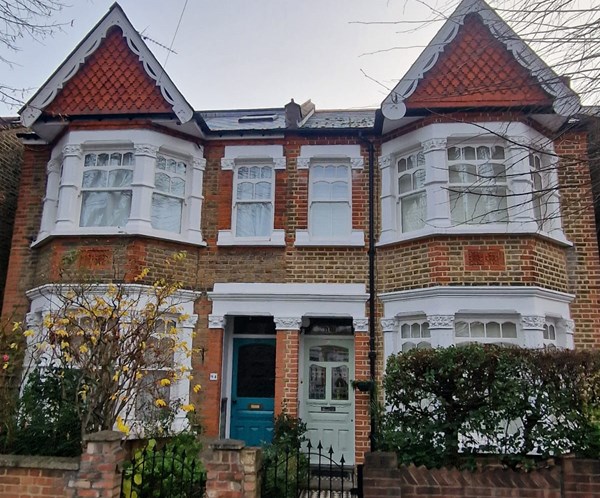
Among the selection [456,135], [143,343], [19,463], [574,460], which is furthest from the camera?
[456,135]

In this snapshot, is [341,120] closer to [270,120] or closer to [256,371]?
[270,120]

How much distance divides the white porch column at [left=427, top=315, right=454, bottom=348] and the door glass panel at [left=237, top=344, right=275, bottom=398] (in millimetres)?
3249

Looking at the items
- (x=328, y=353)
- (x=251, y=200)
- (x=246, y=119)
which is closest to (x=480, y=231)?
(x=328, y=353)

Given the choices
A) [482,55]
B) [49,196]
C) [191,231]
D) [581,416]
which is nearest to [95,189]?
[49,196]

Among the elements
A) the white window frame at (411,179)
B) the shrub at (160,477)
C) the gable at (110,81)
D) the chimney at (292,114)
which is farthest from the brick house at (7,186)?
the white window frame at (411,179)

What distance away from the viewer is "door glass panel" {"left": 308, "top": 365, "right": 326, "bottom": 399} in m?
9.91

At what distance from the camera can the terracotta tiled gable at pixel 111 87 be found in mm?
9797

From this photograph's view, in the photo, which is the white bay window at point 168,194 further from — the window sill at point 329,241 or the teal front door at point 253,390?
the teal front door at point 253,390

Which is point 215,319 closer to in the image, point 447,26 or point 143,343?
point 143,343

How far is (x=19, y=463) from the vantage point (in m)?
5.23

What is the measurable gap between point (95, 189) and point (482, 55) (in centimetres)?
766

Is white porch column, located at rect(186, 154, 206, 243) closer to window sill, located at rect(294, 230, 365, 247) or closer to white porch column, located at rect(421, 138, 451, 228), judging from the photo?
window sill, located at rect(294, 230, 365, 247)

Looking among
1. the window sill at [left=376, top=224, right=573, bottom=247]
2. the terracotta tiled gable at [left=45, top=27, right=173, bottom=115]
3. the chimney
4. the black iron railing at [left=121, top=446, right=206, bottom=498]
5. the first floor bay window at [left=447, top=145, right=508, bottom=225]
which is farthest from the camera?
the chimney

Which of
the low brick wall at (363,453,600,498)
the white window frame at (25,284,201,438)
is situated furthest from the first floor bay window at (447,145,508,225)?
the white window frame at (25,284,201,438)
